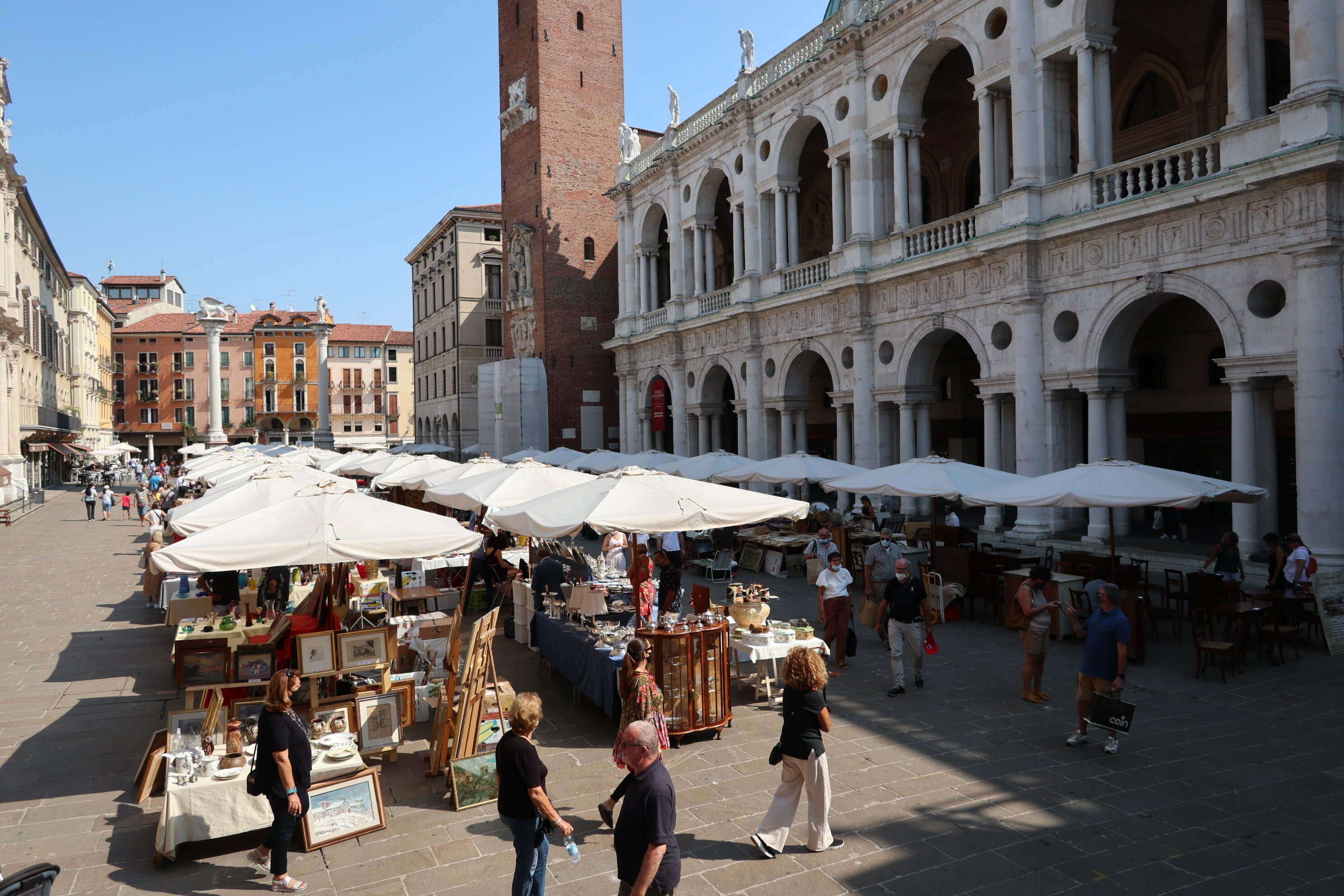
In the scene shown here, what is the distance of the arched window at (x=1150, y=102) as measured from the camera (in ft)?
71.4

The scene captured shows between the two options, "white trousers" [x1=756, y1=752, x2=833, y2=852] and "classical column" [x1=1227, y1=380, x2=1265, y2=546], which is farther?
"classical column" [x1=1227, y1=380, x2=1265, y2=546]

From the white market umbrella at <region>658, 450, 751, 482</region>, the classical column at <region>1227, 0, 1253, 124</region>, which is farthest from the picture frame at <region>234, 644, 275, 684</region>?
the classical column at <region>1227, 0, 1253, 124</region>

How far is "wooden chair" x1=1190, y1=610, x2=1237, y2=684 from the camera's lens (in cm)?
1028

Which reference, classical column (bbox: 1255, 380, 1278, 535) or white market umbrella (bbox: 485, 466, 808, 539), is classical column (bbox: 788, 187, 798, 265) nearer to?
A: classical column (bbox: 1255, 380, 1278, 535)

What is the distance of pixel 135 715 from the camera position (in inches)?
381

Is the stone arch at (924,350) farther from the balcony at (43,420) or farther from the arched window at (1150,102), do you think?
the balcony at (43,420)

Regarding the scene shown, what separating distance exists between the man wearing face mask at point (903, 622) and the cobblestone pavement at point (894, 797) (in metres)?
0.29

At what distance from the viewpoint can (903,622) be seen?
10.1m

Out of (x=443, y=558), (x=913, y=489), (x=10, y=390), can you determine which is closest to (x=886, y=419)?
(x=913, y=489)

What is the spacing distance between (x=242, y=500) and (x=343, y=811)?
623cm

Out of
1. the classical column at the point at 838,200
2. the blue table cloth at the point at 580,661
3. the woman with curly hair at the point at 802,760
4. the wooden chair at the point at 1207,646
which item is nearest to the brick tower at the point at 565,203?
the classical column at the point at 838,200

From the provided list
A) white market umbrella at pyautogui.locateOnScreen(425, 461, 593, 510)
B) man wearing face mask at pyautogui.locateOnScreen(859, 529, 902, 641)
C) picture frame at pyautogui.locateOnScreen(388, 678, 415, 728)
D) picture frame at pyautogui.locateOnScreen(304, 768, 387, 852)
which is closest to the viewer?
picture frame at pyautogui.locateOnScreen(304, 768, 387, 852)

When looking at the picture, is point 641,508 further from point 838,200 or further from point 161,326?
point 161,326

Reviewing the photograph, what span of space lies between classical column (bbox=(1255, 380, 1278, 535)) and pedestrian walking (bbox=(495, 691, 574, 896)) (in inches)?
568
